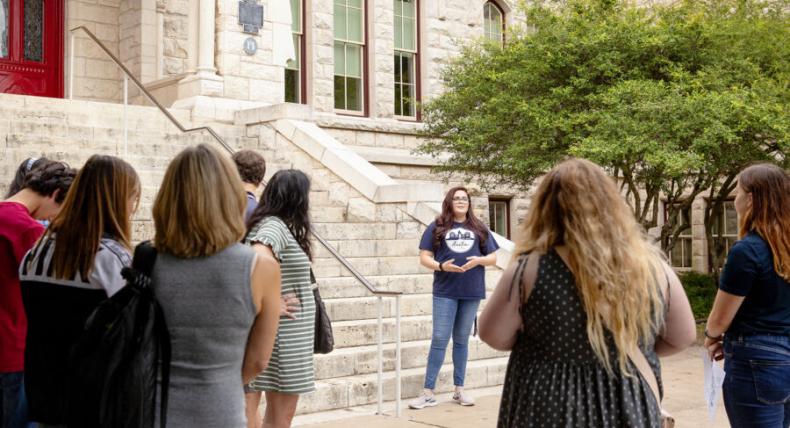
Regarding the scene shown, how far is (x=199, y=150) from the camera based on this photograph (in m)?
3.27

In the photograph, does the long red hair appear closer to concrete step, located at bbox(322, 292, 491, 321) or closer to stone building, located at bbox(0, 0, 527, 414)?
stone building, located at bbox(0, 0, 527, 414)

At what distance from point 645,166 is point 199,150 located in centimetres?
1132

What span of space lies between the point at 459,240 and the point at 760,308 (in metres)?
3.98

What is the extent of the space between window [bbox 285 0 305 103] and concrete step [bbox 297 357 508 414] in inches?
428

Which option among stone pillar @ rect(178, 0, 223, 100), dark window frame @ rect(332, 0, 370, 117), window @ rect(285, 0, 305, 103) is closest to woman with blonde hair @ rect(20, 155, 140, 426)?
stone pillar @ rect(178, 0, 223, 100)

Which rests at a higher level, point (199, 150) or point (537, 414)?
point (199, 150)

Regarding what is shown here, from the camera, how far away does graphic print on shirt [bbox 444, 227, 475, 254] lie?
8.17 metres

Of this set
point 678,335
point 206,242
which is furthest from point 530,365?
point 206,242

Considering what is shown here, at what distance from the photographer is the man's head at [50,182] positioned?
171 inches

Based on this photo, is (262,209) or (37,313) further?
(262,209)

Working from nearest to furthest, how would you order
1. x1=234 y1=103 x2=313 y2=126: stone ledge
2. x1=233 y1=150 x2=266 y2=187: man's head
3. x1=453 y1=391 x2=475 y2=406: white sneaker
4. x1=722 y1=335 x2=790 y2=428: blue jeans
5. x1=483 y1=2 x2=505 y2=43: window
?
x1=722 y1=335 x2=790 y2=428: blue jeans, x1=233 y1=150 x2=266 y2=187: man's head, x1=453 y1=391 x2=475 y2=406: white sneaker, x1=234 y1=103 x2=313 y2=126: stone ledge, x1=483 y1=2 x2=505 y2=43: window

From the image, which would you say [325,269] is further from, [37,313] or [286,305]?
[37,313]

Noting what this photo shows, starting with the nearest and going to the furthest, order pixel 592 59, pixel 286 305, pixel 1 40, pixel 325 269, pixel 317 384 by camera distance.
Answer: pixel 286 305 < pixel 317 384 < pixel 325 269 < pixel 592 59 < pixel 1 40

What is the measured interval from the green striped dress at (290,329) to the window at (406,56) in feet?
52.3
